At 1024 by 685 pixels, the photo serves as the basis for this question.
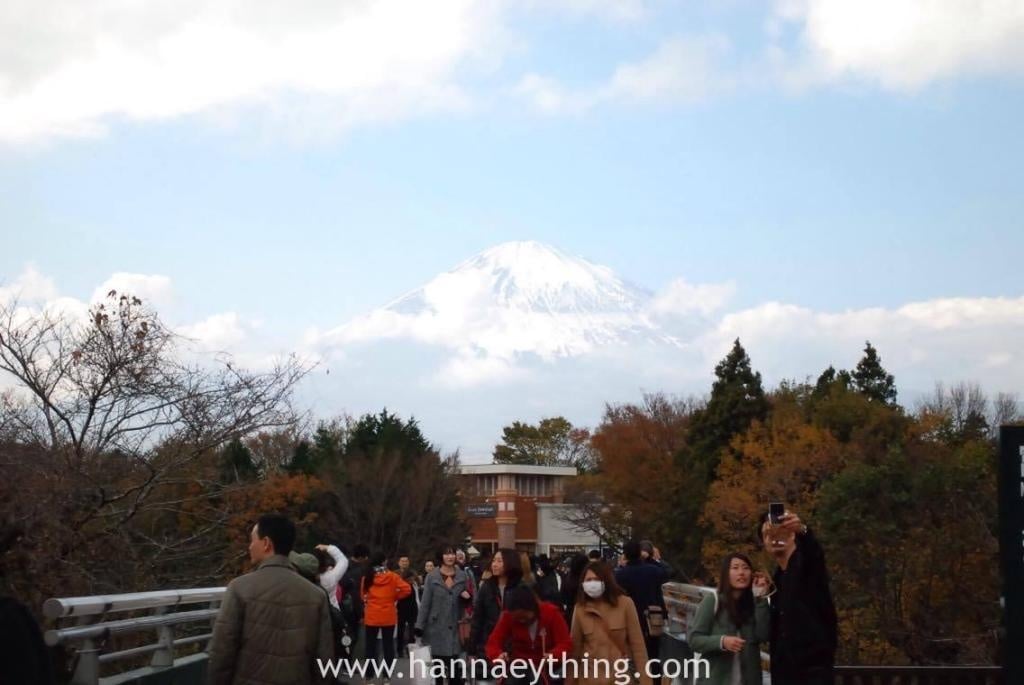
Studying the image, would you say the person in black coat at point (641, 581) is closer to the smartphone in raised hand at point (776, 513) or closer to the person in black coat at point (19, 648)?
the smartphone in raised hand at point (776, 513)

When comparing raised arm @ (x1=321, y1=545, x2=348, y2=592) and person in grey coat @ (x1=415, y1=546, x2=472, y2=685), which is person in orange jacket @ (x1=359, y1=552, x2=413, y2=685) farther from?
raised arm @ (x1=321, y1=545, x2=348, y2=592)

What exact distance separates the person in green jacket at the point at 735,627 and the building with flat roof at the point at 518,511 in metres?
108

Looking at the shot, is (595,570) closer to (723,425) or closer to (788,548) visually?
(788,548)

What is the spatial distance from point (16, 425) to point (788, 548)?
15.5 m

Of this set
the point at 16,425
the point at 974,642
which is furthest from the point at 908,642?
the point at 16,425

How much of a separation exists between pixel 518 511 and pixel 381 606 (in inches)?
4097

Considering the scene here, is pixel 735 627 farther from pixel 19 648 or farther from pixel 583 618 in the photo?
pixel 19 648

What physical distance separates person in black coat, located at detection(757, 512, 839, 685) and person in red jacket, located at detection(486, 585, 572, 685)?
2.29 metres

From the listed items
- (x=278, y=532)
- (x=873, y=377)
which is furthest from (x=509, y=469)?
(x=278, y=532)

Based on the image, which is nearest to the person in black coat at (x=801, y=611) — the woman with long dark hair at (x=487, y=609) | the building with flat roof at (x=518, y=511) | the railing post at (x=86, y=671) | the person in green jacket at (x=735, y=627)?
the person in green jacket at (x=735, y=627)

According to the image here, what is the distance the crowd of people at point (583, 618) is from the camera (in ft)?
24.7

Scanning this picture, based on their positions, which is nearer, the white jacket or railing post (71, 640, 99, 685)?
railing post (71, 640, 99, 685)

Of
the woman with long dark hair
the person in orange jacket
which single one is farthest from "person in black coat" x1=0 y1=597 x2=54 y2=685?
the person in orange jacket

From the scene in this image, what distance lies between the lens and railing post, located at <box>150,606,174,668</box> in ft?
35.9
